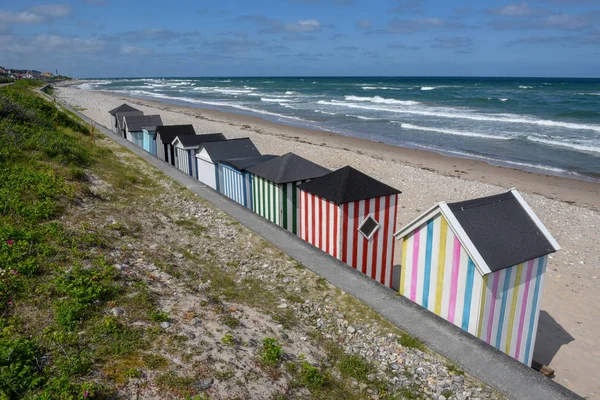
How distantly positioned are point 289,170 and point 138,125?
46.8ft

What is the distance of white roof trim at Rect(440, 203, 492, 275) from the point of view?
5541 millimetres

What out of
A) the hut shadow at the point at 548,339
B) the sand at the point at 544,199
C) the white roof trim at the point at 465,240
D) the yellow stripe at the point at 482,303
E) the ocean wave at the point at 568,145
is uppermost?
the white roof trim at the point at 465,240

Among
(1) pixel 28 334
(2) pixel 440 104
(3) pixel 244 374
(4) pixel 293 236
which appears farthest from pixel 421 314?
(2) pixel 440 104

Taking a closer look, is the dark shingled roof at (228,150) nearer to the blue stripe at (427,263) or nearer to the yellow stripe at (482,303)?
the blue stripe at (427,263)

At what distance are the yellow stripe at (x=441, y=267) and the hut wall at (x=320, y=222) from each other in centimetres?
223

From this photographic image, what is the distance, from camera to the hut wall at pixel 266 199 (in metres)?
10.1

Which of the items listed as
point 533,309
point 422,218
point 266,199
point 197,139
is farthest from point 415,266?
point 197,139

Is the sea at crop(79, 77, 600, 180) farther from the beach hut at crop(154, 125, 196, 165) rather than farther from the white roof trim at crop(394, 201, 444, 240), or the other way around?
the white roof trim at crop(394, 201, 444, 240)

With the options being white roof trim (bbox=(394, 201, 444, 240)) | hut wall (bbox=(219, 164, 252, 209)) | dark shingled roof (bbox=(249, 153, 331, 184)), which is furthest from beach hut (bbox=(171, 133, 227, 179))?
white roof trim (bbox=(394, 201, 444, 240))

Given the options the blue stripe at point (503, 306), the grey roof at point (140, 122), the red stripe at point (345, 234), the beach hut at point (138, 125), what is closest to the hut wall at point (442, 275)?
the blue stripe at point (503, 306)

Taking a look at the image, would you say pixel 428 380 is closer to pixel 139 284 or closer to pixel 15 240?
pixel 139 284

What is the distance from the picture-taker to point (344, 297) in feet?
22.9

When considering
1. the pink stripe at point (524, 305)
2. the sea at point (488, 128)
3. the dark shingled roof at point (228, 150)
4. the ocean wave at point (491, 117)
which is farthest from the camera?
the ocean wave at point (491, 117)

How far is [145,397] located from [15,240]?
13.6 ft
